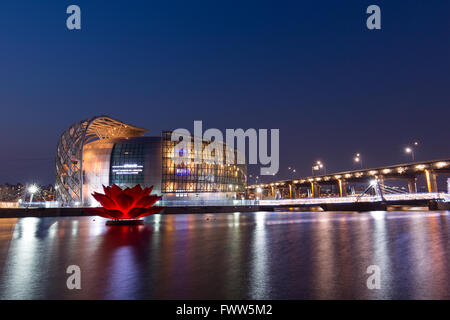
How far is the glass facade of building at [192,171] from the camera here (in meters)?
94.4

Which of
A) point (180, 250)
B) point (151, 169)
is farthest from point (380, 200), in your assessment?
point (180, 250)

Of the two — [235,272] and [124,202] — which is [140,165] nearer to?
[124,202]

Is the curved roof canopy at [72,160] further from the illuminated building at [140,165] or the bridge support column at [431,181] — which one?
the bridge support column at [431,181]

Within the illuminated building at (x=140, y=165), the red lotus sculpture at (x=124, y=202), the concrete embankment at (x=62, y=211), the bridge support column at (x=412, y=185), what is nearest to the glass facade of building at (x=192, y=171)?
the illuminated building at (x=140, y=165)

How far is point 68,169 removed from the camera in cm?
8219

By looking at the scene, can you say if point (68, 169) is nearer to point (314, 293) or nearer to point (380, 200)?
point (380, 200)

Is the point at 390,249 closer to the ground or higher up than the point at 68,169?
closer to the ground

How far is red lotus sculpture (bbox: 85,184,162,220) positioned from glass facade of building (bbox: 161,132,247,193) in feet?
211

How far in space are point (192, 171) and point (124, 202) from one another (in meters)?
69.4

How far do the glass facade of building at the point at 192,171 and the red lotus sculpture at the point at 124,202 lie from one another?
64.2 m

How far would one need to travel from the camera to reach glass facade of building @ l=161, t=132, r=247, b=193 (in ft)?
310

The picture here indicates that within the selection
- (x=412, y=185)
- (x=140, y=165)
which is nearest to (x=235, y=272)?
(x=140, y=165)

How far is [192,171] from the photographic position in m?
97.7
